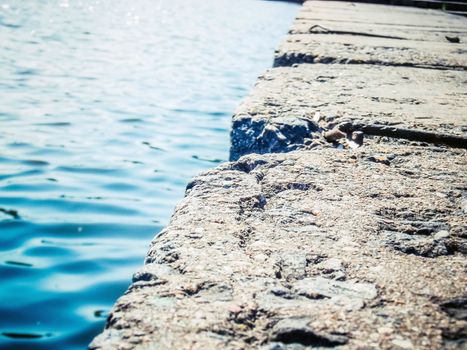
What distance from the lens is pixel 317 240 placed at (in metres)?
1.05

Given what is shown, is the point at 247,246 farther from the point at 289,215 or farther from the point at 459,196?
the point at 459,196

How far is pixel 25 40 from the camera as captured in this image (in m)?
8.65

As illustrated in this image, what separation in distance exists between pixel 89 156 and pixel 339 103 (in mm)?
2493

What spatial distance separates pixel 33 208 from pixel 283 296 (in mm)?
2443

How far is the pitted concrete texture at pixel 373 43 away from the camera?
9.20 ft

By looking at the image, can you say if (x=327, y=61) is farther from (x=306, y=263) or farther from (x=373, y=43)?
(x=306, y=263)

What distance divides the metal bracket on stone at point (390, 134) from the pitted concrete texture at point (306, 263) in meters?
0.23

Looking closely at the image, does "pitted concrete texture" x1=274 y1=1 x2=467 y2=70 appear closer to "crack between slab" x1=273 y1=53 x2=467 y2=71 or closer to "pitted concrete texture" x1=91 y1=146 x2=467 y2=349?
"crack between slab" x1=273 y1=53 x2=467 y2=71

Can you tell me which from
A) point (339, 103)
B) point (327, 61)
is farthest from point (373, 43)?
point (339, 103)

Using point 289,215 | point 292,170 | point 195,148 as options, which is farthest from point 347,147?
point 195,148

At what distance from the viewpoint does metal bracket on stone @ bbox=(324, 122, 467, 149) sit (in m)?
1.63

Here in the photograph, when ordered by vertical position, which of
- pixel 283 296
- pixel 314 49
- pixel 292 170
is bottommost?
pixel 283 296

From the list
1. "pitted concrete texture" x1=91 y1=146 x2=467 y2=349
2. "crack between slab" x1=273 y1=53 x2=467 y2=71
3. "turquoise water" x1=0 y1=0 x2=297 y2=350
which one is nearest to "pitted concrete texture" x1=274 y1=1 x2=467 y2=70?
"crack between slab" x1=273 y1=53 x2=467 y2=71

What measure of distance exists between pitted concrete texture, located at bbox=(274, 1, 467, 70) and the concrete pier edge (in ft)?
2.61
